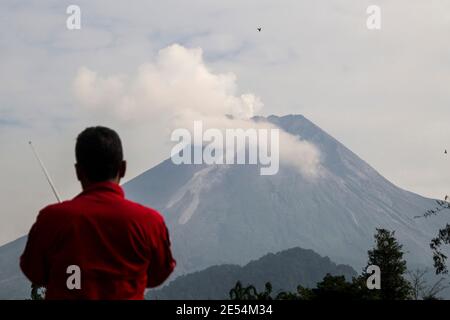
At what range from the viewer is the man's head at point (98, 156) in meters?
5.33

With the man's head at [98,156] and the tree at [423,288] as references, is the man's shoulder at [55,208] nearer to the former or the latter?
the man's head at [98,156]

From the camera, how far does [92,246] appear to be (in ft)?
17.1

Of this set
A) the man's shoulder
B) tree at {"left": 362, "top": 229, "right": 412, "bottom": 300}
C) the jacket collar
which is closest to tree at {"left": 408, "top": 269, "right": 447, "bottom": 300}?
tree at {"left": 362, "top": 229, "right": 412, "bottom": 300}

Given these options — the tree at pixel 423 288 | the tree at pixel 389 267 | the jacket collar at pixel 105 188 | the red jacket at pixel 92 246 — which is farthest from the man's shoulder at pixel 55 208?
the tree at pixel 389 267

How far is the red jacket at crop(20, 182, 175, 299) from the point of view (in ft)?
17.1

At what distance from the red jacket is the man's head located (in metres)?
0.19

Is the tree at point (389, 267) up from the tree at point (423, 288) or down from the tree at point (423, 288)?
up

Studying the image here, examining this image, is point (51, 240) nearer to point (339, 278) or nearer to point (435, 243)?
point (339, 278)

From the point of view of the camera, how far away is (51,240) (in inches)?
206

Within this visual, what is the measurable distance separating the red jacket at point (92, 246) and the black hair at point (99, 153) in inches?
7.4

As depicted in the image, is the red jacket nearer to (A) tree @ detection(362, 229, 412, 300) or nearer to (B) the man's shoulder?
(B) the man's shoulder

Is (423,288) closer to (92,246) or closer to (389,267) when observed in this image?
(389,267)
